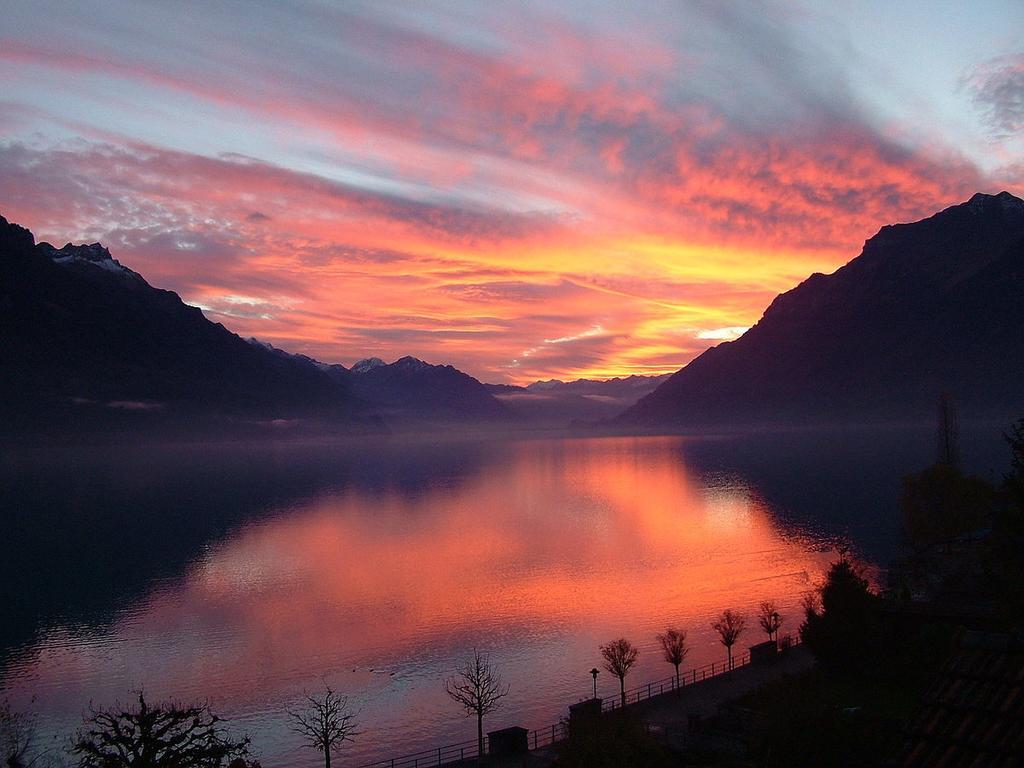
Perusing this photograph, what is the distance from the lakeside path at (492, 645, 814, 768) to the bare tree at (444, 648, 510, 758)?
9.62 m

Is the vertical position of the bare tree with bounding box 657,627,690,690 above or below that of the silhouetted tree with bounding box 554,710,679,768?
below

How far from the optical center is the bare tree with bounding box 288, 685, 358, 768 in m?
47.8

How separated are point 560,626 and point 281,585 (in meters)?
47.0

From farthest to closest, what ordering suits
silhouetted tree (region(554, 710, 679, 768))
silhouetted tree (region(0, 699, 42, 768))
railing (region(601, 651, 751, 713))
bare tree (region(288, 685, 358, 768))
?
railing (region(601, 651, 751, 713))
bare tree (region(288, 685, 358, 768))
silhouetted tree (region(0, 699, 42, 768))
silhouetted tree (region(554, 710, 679, 768))

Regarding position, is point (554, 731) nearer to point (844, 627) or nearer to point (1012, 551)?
point (844, 627)

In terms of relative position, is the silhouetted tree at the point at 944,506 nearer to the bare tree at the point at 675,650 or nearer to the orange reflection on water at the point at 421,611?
the orange reflection on water at the point at 421,611

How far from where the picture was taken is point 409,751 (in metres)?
49.7

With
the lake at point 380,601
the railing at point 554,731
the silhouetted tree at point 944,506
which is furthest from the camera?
the silhouetted tree at point 944,506

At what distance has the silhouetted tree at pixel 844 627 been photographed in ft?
173

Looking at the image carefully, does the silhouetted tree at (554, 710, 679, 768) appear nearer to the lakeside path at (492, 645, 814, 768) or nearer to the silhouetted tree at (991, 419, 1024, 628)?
the lakeside path at (492, 645, 814, 768)

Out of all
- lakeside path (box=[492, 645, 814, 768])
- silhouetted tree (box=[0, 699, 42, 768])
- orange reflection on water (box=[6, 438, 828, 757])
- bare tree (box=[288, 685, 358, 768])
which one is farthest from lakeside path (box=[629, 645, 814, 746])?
silhouetted tree (box=[0, 699, 42, 768])

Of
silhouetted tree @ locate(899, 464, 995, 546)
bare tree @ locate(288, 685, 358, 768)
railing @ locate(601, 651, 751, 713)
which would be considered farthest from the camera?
silhouetted tree @ locate(899, 464, 995, 546)

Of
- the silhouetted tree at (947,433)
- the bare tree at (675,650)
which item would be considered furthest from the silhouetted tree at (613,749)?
the silhouetted tree at (947,433)

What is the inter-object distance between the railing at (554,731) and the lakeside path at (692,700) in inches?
40.8
